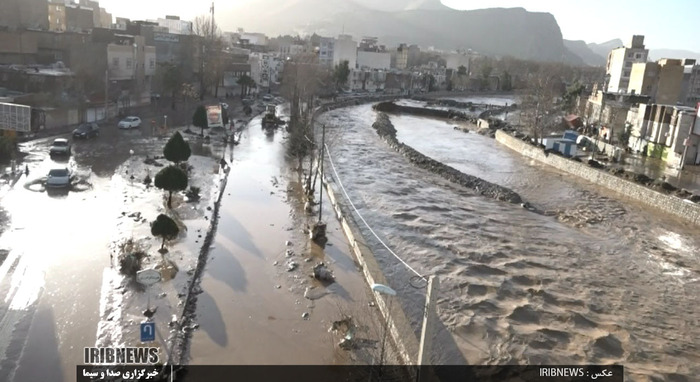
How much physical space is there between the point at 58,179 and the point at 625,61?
52687mm

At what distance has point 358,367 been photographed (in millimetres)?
8633

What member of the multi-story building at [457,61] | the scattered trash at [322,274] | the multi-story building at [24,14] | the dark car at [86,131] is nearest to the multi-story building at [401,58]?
the multi-story building at [457,61]

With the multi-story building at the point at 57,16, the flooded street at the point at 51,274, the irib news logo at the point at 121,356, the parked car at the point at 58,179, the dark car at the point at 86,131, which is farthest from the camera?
the multi-story building at the point at 57,16

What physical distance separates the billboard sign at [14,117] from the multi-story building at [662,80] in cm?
4111

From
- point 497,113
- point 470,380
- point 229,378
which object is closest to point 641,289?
point 470,380

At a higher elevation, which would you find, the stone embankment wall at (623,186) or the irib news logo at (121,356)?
the stone embankment wall at (623,186)

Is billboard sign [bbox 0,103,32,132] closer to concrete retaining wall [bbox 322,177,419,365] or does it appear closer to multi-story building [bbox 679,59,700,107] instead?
concrete retaining wall [bbox 322,177,419,365]

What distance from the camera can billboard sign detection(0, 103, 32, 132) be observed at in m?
21.7

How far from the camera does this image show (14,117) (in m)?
22.0

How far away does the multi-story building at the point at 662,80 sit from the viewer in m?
41.6

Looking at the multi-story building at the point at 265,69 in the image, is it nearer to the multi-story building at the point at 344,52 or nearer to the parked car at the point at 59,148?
the multi-story building at the point at 344,52

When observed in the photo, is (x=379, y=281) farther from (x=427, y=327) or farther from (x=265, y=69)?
(x=265, y=69)

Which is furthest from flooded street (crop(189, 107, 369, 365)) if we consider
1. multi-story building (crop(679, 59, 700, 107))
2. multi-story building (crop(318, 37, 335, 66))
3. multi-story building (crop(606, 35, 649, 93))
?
multi-story building (crop(318, 37, 335, 66))

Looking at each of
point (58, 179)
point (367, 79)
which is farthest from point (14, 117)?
point (367, 79)
